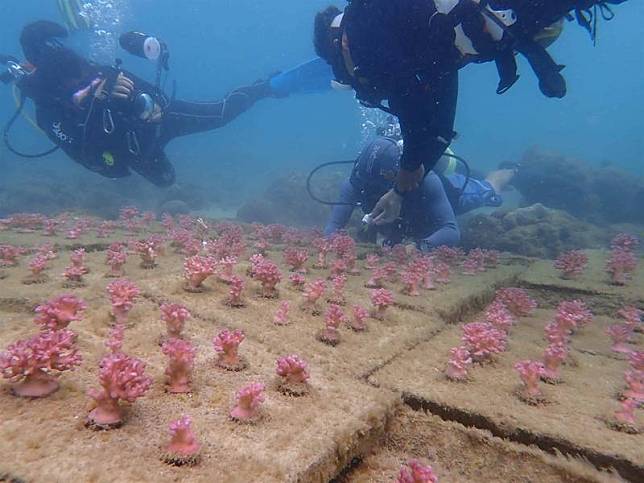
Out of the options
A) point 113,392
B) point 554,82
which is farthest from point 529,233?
point 113,392

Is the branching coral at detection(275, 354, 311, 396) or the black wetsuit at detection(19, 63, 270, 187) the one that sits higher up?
the black wetsuit at detection(19, 63, 270, 187)

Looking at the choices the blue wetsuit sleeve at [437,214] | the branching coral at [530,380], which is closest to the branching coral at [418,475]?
the branching coral at [530,380]

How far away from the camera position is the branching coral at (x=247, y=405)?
225cm

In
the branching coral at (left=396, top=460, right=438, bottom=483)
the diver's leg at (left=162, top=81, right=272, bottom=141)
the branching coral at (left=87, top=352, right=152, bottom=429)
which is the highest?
the diver's leg at (left=162, top=81, right=272, bottom=141)

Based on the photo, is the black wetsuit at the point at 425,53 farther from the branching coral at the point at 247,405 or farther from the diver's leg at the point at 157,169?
the diver's leg at the point at 157,169

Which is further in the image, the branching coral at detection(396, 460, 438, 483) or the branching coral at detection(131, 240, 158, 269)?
the branching coral at detection(131, 240, 158, 269)

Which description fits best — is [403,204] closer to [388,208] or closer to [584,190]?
[388,208]

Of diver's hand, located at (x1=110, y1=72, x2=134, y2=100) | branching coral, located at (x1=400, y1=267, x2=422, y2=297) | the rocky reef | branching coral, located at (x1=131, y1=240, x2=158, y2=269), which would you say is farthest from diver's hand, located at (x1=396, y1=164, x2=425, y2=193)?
the rocky reef

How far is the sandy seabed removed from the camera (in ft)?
6.22

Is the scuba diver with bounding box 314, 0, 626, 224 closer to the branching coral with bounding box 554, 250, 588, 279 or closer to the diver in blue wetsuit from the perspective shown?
the branching coral with bounding box 554, 250, 588, 279

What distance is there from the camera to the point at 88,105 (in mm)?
9305

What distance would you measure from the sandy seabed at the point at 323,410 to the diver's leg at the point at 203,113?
401 inches

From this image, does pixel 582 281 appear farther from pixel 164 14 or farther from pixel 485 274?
pixel 164 14

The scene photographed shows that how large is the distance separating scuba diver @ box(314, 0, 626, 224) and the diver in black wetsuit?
→ 258 inches
